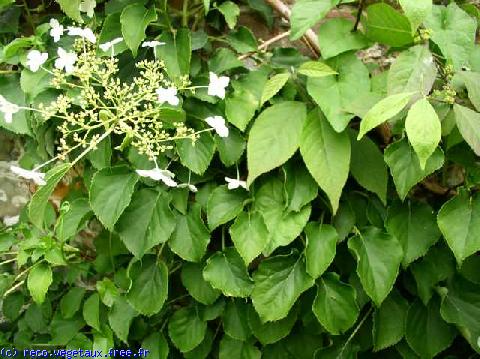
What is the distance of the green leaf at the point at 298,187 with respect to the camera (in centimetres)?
118

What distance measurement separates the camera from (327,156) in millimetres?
1111

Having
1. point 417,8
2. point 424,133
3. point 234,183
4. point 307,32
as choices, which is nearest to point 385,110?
point 424,133

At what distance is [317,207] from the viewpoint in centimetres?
129

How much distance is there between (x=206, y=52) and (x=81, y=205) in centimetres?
51

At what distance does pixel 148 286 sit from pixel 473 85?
0.85 m

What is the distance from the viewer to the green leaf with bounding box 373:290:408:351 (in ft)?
4.23

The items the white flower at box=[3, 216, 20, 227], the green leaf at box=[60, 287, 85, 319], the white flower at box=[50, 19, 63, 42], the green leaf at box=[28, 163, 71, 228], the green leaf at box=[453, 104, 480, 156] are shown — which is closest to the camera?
the green leaf at box=[453, 104, 480, 156]

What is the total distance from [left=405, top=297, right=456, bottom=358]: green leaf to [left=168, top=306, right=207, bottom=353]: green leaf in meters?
0.51

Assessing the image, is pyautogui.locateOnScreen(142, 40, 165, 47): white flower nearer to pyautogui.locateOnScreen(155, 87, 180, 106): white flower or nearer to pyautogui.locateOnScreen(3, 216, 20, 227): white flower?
pyautogui.locateOnScreen(155, 87, 180, 106): white flower

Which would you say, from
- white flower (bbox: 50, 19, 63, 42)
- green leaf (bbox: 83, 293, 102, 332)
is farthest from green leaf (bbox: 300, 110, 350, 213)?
green leaf (bbox: 83, 293, 102, 332)

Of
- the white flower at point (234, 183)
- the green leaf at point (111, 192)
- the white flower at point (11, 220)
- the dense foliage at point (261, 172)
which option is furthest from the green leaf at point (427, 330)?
the white flower at point (11, 220)

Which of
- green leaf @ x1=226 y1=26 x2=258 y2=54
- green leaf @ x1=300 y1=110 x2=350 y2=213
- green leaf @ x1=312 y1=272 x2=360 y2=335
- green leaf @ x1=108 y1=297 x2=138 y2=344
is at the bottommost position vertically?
green leaf @ x1=108 y1=297 x2=138 y2=344

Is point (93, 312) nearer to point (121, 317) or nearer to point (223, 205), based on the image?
point (121, 317)

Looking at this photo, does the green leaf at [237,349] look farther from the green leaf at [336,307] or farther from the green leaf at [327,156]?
the green leaf at [327,156]
